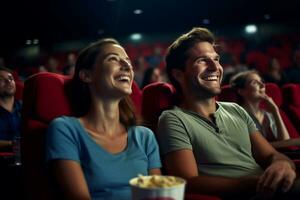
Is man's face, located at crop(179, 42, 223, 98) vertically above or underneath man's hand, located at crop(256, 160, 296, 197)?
above

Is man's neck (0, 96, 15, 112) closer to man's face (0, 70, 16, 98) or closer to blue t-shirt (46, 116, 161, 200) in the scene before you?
man's face (0, 70, 16, 98)

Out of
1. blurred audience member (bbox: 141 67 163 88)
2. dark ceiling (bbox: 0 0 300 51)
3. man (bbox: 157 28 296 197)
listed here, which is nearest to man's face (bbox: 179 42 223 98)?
man (bbox: 157 28 296 197)

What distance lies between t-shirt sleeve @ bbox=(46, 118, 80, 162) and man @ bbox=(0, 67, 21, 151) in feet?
5.11

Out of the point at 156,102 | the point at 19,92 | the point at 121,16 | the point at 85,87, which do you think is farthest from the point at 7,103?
the point at 121,16

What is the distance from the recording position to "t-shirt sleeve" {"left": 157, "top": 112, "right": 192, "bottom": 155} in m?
1.49

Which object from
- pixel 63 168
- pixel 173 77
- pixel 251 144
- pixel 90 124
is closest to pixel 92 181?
pixel 63 168

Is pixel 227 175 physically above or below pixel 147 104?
below

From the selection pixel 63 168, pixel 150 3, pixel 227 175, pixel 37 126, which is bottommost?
pixel 227 175

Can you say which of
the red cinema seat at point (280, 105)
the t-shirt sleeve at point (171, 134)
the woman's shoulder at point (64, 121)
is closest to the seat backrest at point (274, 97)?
the red cinema seat at point (280, 105)


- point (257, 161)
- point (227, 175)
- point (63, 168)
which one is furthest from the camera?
point (257, 161)

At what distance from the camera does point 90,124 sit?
1.41m

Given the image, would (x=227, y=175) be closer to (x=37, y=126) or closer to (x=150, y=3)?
(x=37, y=126)

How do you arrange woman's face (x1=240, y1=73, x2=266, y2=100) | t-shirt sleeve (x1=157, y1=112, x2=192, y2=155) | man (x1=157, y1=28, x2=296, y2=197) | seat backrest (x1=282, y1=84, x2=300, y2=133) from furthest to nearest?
seat backrest (x1=282, y1=84, x2=300, y2=133)
woman's face (x1=240, y1=73, x2=266, y2=100)
t-shirt sleeve (x1=157, y1=112, x2=192, y2=155)
man (x1=157, y1=28, x2=296, y2=197)

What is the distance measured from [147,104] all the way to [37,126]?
59 centimetres
